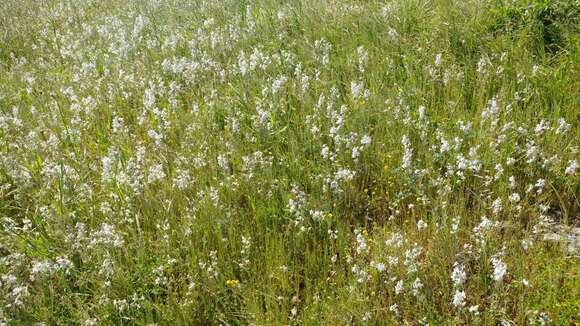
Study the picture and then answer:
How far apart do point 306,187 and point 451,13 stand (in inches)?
118

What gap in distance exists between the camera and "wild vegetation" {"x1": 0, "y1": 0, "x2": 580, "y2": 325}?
2982 millimetres

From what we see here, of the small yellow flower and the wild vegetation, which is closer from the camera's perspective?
the wild vegetation

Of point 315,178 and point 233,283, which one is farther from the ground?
point 315,178

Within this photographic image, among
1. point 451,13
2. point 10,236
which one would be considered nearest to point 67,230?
point 10,236

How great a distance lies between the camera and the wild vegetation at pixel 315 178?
2982 mm

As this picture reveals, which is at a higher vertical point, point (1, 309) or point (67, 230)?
point (67, 230)

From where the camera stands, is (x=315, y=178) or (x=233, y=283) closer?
(x=233, y=283)

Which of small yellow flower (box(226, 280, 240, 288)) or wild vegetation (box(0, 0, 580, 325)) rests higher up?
wild vegetation (box(0, 0, 580, 325))

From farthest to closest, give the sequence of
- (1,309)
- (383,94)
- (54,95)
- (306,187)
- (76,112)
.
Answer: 1. (54,95)
2. (76,112)
3. (383,94)
4. (306,187)
5. (1,309)

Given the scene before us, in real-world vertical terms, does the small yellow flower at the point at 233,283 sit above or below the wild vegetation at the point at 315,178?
below

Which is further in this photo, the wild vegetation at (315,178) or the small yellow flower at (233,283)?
the small yellow flower at (233,283)

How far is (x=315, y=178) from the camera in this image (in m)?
3.80

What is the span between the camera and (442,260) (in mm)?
3027

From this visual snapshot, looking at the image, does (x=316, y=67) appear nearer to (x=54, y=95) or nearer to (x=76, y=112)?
(x=76, y=112)
